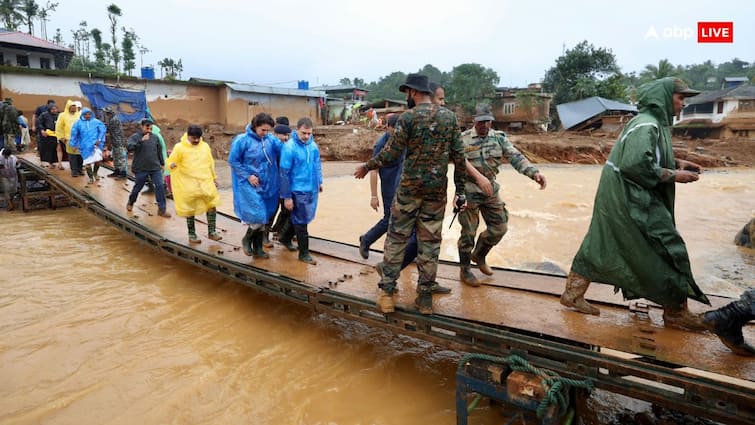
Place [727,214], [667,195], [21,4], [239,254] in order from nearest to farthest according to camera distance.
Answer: [667,195], [239,254], [727,214], [21,4]

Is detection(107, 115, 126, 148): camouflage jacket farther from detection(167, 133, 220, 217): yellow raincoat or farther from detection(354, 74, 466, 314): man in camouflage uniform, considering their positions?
detection(354, 74, 466, 314): man in camouflage uniform

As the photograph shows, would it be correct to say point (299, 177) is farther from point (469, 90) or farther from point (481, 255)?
point (469, 90)

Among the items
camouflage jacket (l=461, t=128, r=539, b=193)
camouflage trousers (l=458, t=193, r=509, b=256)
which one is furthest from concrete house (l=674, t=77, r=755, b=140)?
camouflage trousers (l=458, t=193, r=509, b=256)

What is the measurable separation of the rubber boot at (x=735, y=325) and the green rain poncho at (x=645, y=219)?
0.23 metres

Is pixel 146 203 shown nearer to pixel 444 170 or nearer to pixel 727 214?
pixel 444 170

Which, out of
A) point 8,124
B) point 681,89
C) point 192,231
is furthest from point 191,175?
point 8,124

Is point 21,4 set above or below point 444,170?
above

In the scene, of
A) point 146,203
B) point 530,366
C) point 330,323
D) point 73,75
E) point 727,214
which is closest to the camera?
point 530,366

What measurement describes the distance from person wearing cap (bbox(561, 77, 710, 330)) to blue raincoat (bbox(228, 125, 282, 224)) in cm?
320

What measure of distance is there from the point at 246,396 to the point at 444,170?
2.36 metres

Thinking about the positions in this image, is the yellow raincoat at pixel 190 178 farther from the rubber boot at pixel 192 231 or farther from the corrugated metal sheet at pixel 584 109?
the corrugated metal sheet at pixel 584 109

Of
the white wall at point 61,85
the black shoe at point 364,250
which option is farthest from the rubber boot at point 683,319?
the white wall at point 61,85

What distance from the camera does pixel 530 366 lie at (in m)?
2.73

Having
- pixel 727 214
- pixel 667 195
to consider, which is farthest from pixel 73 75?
pixel 727 214
